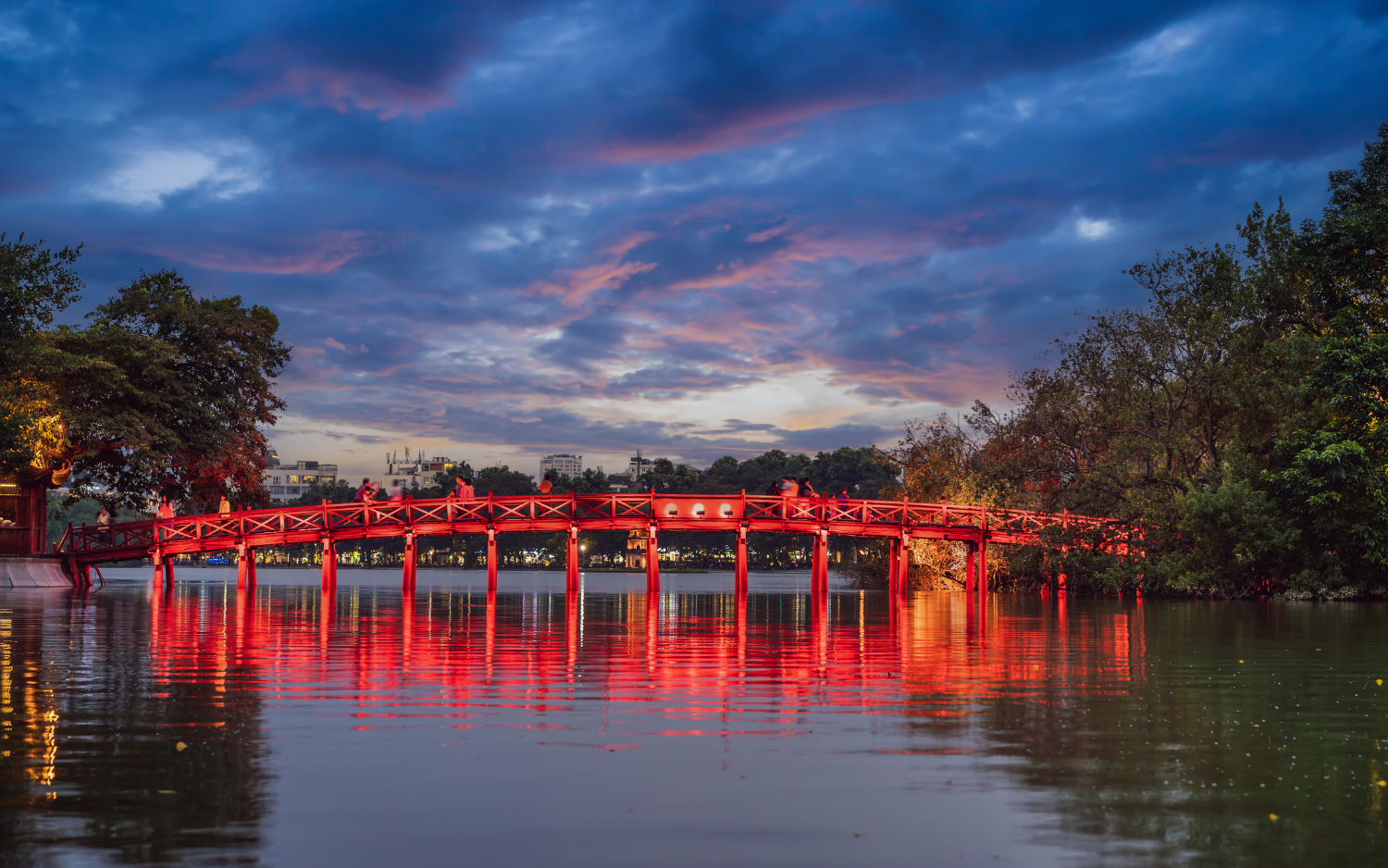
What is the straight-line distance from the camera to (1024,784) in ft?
21.6

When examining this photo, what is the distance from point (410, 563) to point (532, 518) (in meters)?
4.86

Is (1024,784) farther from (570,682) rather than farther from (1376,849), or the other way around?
(570,682)

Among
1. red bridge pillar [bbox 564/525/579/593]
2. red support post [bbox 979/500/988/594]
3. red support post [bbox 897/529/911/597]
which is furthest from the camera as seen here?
red support post [bbox 897/529/911/597]

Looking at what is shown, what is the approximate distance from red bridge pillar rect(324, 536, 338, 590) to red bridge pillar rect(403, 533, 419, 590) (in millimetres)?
2608

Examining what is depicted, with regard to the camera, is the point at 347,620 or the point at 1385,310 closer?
the point at 347,620

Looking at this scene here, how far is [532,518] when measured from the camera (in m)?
43.8

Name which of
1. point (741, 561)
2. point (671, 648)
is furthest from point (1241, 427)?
point (671, 648)

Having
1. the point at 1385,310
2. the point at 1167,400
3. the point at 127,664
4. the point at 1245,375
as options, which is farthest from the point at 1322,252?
the point at 127,664

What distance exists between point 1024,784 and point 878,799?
98cm

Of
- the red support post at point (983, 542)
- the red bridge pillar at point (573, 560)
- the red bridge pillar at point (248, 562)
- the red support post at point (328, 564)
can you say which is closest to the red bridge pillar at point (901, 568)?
the red support post at point (983, 542)

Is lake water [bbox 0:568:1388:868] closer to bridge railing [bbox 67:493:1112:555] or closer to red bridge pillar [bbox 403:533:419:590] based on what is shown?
red bridge pillar [bbox 403:533:419:590]

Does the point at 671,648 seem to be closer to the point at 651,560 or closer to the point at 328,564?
the point at 651,560

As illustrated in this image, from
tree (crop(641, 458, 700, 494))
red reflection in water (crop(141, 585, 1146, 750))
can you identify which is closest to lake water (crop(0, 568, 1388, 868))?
red reflection in water (crop(141, 585, 1146, 750))

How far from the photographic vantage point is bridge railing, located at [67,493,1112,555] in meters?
43.0
